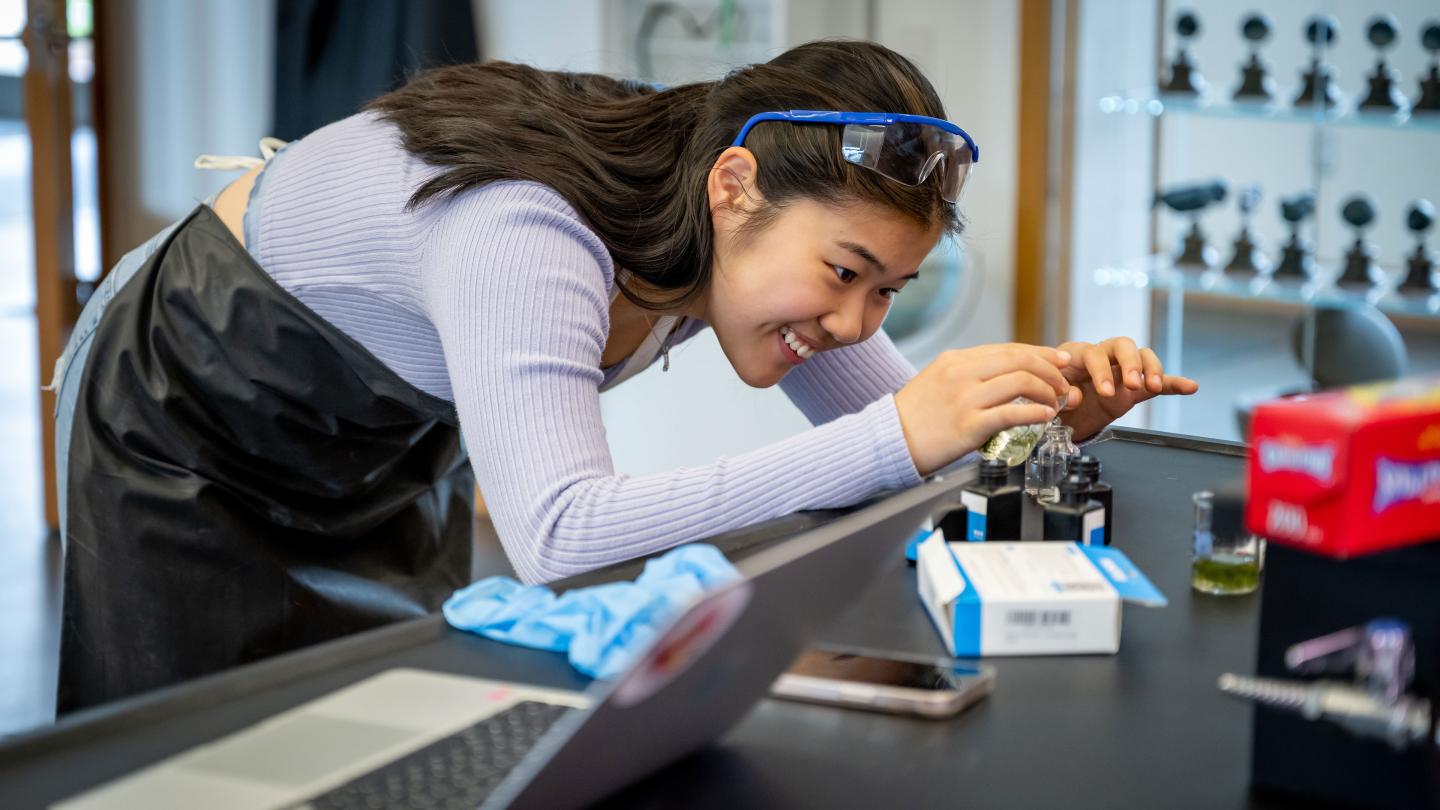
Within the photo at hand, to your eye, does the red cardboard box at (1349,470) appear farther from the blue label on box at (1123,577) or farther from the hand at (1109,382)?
the hand at (1109,382)

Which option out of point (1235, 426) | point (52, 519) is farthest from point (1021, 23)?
point (52, 519)

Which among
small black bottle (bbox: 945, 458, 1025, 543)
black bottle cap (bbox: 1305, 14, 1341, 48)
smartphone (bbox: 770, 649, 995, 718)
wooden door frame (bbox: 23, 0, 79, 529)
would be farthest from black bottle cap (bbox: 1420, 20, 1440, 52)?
wooden door frame (bbox: 23, 0, 79, 529)

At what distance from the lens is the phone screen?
0.86m

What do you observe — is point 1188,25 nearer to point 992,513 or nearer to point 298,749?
point 992,513

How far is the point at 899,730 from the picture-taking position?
2.68 feet

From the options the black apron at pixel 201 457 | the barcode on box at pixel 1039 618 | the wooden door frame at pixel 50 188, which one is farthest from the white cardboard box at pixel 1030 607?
the wooden door frame at pixel 50 188

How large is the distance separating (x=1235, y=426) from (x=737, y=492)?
7.42 ft

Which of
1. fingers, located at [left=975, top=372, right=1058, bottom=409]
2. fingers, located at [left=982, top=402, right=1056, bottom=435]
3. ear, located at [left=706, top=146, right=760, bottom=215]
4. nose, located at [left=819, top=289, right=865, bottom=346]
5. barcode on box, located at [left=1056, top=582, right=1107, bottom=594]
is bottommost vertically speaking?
barcode on box, located at [left=1056, top=582, right=1107, bottom=594]

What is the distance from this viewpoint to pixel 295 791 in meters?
0.71

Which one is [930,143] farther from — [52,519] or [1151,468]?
[52,519]

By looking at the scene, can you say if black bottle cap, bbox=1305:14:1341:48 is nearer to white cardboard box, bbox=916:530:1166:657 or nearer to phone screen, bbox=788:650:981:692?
white cardboard box, bbox=916:530:1166:657

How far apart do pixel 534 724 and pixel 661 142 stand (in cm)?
69

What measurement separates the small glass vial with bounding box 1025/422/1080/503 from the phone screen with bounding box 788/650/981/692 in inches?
12.8

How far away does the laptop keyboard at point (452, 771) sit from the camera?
2.36ft
